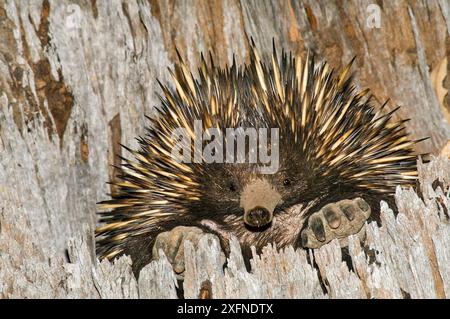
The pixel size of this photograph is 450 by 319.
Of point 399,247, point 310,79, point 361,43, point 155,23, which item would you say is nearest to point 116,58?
point 155,23

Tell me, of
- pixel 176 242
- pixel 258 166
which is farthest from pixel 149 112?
pixel 176 242

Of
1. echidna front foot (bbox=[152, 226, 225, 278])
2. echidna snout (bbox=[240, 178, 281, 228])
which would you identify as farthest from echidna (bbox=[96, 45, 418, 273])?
echidna front foot (bbox=[152, 226, 225, 278])

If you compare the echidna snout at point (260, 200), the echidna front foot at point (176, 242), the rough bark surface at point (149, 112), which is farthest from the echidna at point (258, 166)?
the rough bark surface at point (149, 112)

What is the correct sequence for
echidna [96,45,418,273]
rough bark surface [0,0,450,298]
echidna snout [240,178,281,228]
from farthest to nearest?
echidna [96,45,418,273]
echidna snout [240,178,281,228]
rough bark surface [0,0,450,298]

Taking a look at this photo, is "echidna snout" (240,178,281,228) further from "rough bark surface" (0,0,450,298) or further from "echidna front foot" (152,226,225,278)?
"rough bark surface" (0,0,450,298)

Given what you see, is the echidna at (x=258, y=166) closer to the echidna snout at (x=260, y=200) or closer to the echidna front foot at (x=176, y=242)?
the echidna snout at (x=260, y=200)

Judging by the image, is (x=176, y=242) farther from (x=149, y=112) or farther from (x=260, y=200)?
(x=149, y=112)
